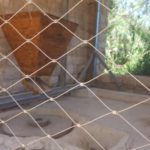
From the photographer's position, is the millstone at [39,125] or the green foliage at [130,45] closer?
the millstone at [39,125]

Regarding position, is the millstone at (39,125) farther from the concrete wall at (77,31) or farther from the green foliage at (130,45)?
the green foliage at (130,45)

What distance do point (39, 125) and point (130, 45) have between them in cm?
284

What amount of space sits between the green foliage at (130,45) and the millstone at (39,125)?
225 cm

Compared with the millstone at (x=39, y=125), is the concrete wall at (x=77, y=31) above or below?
above

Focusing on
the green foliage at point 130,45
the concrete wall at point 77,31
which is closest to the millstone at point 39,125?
the concrete wall at point 77,31

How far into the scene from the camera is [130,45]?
4305 mm

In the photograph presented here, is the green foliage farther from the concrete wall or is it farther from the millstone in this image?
the millstone

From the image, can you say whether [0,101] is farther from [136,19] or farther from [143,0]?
[143,0]

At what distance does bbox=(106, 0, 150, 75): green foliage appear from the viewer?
162 inches

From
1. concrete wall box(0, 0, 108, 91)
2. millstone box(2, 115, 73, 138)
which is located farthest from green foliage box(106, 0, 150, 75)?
millstone box(2, 115, 73, 138)

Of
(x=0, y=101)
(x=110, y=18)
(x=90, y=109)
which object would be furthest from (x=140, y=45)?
(x=0, y=101)

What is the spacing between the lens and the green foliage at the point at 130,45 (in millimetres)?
4105

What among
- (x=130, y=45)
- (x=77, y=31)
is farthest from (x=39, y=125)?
(x=130, y=45)

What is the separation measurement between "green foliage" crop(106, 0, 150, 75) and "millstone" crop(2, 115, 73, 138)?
225 centimetres
